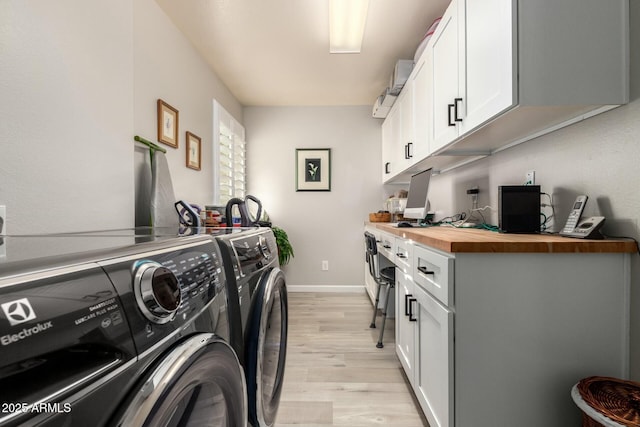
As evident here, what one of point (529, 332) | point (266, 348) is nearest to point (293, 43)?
point (266, 348)

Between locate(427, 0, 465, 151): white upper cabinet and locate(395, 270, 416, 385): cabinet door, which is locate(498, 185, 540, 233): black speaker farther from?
locate(395, 270, 416, 385): cabinet door

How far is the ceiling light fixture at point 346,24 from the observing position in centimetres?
195

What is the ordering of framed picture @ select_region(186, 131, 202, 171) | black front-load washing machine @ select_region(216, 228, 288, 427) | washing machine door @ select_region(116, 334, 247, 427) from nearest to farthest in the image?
1. washing machine door @ select_region(116, 334, 247, 427)
2. black front-load washing machine @ select_region(216, 228, 288, 427)
3. framed picture @ select_region(186, 131, 202, 171)

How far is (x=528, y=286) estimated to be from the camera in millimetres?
1110

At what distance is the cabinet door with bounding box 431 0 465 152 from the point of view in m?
1.58

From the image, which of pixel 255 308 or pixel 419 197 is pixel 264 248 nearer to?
pixel 255 308

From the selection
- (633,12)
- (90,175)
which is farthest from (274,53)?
(633,12)

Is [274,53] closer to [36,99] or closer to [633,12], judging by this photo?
[36,99]

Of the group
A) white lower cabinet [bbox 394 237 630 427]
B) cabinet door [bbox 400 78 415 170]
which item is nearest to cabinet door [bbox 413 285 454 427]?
white lower cabinet [bbox 394 237 630 427]

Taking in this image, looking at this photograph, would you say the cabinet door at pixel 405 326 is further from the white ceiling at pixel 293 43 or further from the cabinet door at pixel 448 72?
the white ceiling at pixel 293 43

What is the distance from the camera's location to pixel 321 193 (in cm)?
395

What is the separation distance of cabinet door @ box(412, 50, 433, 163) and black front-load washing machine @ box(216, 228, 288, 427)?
146cm

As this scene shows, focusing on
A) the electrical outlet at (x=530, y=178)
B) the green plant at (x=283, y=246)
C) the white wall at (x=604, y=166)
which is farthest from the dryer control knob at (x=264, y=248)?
the green plant at (x=283, y=246)

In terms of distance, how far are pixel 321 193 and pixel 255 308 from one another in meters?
3.10
